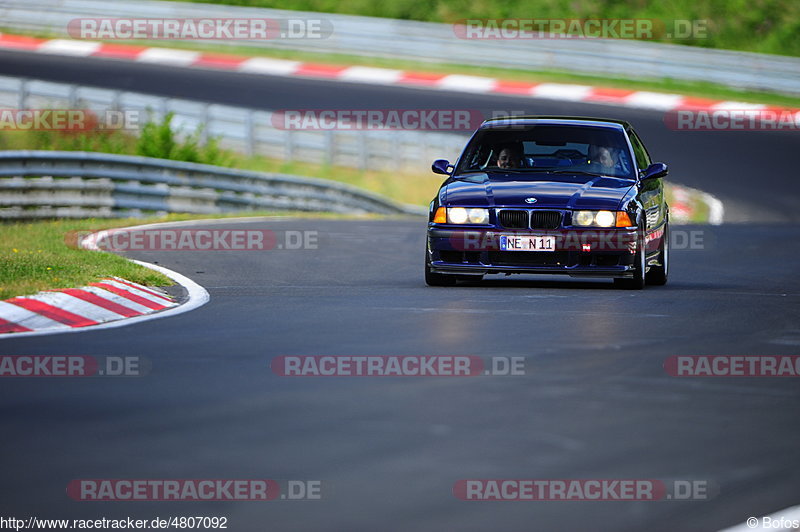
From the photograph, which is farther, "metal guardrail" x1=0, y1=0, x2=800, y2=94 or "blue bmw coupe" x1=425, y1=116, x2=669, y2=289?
"metal guardrail" x1=0, y1=0, x2=800, y2=94

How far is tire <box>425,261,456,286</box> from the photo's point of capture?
13.4m

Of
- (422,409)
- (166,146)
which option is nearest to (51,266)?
(422,409)

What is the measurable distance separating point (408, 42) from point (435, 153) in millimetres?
10931

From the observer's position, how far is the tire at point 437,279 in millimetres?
13445

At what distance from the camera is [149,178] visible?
2388 cm

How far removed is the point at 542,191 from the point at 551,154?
3.83 ft

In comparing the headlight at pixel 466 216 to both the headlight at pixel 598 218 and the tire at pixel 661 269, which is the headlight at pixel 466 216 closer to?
the headlight at pixel 598 218

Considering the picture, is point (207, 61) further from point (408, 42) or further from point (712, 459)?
point (712, 459)

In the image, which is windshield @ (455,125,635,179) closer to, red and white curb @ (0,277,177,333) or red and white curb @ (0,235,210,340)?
red and white curb @ (0,235,210,340)

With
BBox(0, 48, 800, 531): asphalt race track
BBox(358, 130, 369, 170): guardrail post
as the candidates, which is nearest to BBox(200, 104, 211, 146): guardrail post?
BBox(358, 130, 369, 170): guardrail post

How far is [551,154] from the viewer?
14141mm

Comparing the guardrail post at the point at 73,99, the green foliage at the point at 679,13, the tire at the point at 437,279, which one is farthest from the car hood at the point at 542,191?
the green foliage at the point at 679,13

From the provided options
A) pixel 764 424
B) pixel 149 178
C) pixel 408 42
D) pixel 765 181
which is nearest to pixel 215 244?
pixel 149 178

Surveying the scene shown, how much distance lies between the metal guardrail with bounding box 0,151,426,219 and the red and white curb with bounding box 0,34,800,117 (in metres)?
12.5
